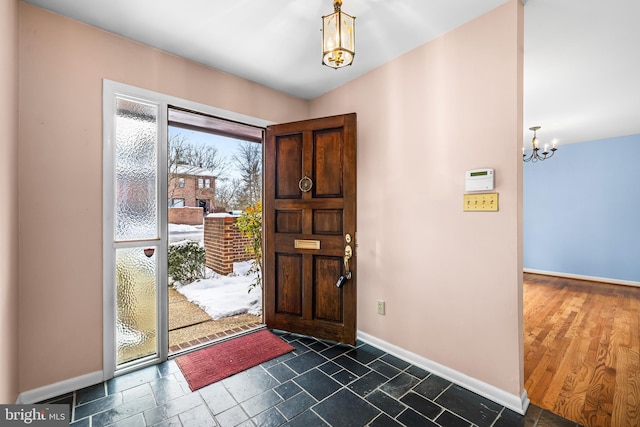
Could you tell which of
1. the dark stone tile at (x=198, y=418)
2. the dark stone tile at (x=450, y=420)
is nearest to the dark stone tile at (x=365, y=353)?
the dark stone tile at (x=450, y=420)

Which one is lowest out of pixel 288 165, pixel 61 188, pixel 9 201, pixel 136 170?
pixel 9 201

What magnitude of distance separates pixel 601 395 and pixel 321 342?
2.17m

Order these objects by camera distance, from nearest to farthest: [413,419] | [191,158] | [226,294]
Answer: [413,419]
[226,294]
[191,158]

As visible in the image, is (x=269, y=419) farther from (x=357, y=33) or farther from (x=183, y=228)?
(x=183, y=228)

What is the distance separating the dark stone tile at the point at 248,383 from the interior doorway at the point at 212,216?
1704mm

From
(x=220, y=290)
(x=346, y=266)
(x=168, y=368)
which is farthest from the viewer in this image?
(x=220, y=290)

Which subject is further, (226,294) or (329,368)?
(226,294)

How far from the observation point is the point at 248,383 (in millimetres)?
2049

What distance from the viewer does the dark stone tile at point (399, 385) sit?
194cm

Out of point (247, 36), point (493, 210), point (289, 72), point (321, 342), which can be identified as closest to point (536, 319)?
point (493, 210)

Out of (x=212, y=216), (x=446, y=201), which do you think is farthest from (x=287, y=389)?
(x=212, y=216)

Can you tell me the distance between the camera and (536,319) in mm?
3377

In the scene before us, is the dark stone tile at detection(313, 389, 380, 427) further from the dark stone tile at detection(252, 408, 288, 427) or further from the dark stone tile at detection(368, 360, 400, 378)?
the dark stone tile at detection(368, 360, 400, 378)

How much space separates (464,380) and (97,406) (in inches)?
102
